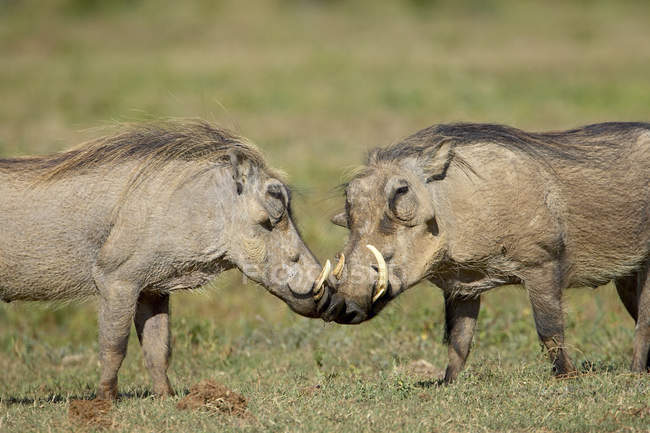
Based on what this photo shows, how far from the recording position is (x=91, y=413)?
3.82 metres

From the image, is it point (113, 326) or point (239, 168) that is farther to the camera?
point (239, 168)

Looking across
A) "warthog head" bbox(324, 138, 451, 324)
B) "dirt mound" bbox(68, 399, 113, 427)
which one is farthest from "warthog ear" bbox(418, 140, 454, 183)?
"dirt mound" bbox(68, 399, 113, 427)

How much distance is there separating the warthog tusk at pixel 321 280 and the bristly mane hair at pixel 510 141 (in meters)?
0.61

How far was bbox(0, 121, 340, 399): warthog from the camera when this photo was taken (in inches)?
174

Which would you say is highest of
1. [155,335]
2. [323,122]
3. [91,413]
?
[323,122]

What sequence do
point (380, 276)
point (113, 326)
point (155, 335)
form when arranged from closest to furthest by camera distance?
point (380, 276) → point (113, 326) → point (155, 335)

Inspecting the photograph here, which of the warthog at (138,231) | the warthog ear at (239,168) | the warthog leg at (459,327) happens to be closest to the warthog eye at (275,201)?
the warthog at (138,231)

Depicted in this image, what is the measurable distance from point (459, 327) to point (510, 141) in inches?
38.4

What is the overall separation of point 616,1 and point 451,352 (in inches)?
819

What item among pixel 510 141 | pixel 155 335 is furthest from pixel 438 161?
pixel 155 335

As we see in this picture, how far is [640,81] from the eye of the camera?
14461mm

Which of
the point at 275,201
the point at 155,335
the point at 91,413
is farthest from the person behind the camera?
the point at 155,335

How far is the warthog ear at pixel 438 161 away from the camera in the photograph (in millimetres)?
4516

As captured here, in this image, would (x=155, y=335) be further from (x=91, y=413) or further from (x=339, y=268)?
(x=339, y=268)
